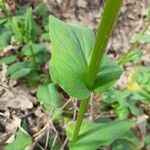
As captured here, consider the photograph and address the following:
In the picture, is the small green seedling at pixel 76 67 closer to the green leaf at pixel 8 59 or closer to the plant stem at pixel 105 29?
the plant stem at pixel 105 29

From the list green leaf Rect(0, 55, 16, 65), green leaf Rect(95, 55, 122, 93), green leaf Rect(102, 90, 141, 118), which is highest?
green leaf Rect(95, 55, 122, 93)

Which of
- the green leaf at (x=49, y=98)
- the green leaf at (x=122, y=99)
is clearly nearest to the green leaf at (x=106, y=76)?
the green leaf at (x=49, y=98)

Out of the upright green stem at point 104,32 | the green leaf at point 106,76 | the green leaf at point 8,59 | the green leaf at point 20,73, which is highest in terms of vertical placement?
the upright green stem at point 104,32

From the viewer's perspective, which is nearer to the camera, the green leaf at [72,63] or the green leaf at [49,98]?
the green leaf at [72,63]

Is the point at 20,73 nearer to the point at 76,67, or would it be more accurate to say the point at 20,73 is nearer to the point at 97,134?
the point at 97,134

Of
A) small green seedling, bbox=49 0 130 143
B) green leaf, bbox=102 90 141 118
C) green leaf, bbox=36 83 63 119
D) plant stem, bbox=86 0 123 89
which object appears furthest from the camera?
green leaf, bbox=102 90 141 118

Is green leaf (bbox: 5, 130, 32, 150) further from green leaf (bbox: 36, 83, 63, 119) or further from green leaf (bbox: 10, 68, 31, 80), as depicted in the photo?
green leaf (bbox: 10, 68, 31, 80)

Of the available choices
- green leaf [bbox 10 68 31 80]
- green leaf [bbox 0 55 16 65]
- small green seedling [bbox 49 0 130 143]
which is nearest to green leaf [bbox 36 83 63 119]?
green leaf [bbox 10 68 31 80]

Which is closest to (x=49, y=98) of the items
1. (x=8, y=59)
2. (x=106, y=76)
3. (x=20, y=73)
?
(x=20, y=73)
